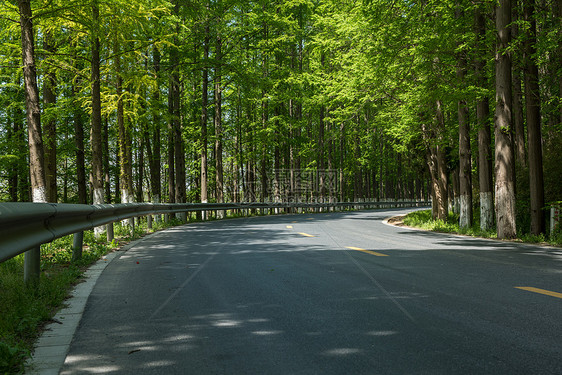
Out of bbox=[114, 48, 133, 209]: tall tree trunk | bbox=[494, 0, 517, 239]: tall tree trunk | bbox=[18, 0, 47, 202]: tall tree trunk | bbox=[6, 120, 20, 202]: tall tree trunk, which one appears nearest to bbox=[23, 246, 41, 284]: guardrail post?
bbox=[18, 0, 47, 202]: tall tree trunk

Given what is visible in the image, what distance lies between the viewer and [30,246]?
474 centimetres

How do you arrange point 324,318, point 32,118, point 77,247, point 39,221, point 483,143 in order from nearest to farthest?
1. point 324,318
2. point 39,221
3. point 77,247
4. point 32,118
5. point 483,143

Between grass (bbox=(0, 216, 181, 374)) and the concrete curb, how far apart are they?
0.07 meters

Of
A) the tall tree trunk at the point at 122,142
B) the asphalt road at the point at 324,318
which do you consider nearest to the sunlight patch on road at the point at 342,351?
the asphalt road at the point at 324,318

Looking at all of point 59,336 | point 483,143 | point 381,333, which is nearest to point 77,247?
point 59,336

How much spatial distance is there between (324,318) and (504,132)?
1208cm

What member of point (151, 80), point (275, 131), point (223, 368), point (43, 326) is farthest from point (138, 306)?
point (275, 131)

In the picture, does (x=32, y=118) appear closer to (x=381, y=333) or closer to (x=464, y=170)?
(x=381, y=333)

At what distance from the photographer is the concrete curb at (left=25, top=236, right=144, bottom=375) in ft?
10.6

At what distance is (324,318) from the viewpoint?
4.26 m

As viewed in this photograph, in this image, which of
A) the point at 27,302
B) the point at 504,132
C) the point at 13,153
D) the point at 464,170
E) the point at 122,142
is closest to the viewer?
the point at 27,302

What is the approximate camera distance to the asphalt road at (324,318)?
3.20 metres

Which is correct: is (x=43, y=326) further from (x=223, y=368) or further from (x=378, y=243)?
(x=378, y=243)

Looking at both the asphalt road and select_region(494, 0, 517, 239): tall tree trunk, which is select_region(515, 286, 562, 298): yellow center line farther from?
select_region(494, 0, 517, 239): tall tree trunk
